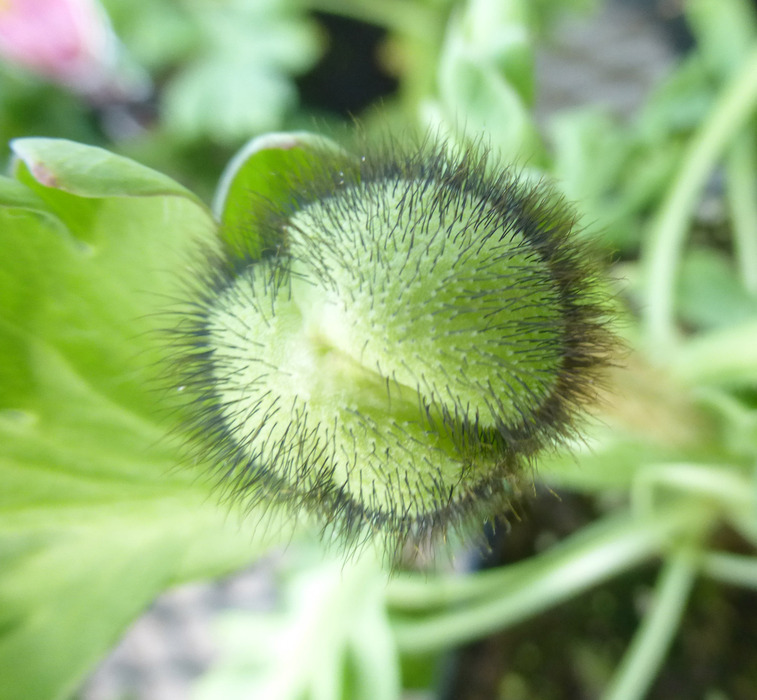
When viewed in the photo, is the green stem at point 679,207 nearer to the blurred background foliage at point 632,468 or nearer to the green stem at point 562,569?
the blurred background foliage at point 632,468

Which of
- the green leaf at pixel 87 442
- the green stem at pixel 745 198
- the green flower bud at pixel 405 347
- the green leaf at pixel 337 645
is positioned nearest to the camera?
the green flower bud at pixel 405 347

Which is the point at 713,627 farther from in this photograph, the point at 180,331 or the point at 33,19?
the point at 33,19

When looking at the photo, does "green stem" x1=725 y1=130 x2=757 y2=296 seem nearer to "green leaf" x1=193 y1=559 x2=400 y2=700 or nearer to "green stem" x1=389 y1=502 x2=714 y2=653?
"green stem" x1=389 y1=502 x2=714 y2=653

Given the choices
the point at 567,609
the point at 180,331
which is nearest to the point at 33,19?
the point at 180,331

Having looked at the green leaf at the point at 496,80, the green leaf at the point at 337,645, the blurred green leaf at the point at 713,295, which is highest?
the green leaf at the point at 496,80

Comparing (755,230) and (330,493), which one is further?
(755,230)

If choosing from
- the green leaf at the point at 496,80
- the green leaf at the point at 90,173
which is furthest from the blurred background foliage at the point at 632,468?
the green leaf at the point at 90,173

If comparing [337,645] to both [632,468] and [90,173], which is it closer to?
[632,468]
